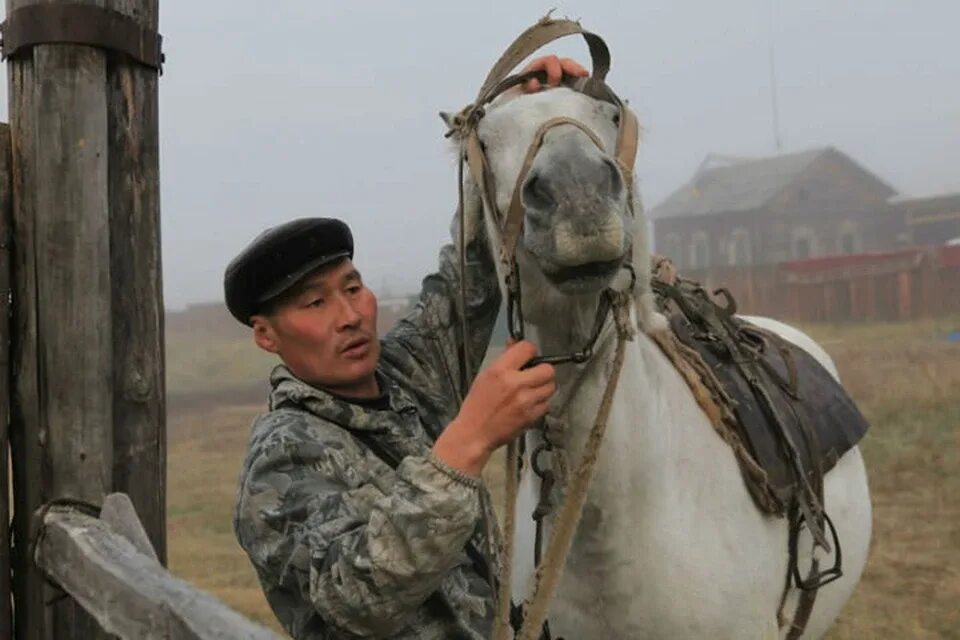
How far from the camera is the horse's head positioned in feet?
5.39

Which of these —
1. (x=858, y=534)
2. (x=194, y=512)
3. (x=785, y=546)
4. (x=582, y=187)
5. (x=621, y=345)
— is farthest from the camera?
(x=194, y=512)

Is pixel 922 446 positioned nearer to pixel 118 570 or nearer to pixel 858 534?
pixel 858 534

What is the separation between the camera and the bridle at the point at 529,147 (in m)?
1.86

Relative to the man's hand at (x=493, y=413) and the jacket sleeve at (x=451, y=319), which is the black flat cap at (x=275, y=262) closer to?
the jacket sleeve at (x=451, y=319)

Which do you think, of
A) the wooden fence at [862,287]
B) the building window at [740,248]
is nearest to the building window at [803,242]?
the building window at [740,248]

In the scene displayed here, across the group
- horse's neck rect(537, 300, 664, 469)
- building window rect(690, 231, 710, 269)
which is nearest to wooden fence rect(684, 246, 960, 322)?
building window rect(690, 231, 710, 269)

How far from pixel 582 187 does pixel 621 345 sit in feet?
1.48

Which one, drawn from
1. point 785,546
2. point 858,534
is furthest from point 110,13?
point 858,534

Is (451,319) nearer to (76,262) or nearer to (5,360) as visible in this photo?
(76,262)

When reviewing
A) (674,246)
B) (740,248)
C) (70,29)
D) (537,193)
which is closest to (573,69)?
(537,193)

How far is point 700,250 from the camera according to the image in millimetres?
47406

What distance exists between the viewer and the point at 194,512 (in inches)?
408

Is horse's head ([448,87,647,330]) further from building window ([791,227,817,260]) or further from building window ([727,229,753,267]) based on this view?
building window ([791,227,817,260])

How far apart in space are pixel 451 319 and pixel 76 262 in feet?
2.98
